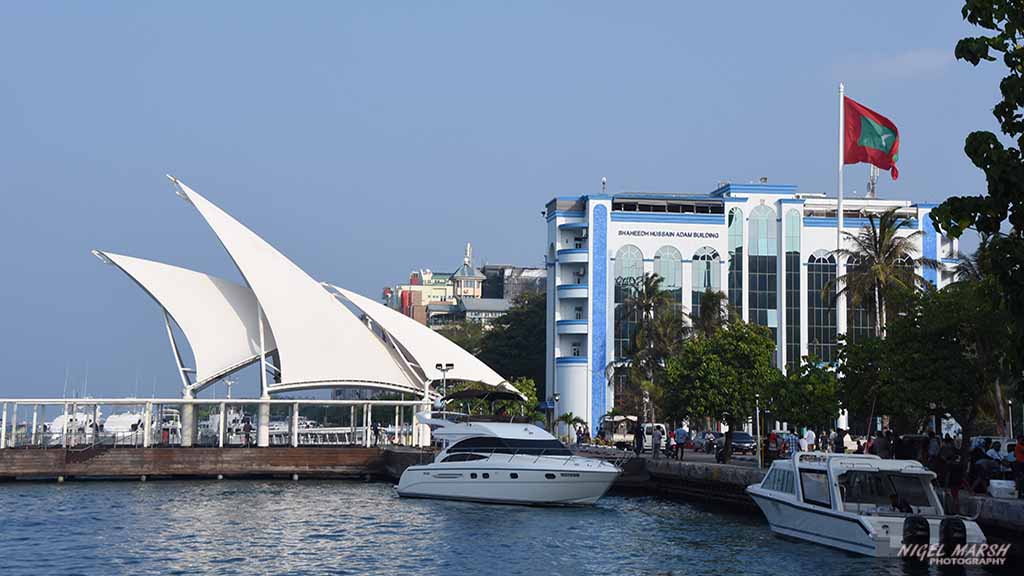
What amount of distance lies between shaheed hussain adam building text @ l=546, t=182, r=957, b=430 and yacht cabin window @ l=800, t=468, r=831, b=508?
56.3 m

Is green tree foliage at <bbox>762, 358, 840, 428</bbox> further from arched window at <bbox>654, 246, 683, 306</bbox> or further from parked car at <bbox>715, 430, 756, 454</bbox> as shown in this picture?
arched window at <bbox>654, 246, 683, 306</bbox>

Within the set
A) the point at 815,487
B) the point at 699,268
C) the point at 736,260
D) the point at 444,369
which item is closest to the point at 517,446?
the point at 815,487

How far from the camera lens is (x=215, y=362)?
205 feet

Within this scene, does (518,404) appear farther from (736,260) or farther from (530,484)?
(530,484)

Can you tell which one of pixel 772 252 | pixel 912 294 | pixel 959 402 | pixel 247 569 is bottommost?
pixel 247 569

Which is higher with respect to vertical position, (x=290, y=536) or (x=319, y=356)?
(x=319, y=356)

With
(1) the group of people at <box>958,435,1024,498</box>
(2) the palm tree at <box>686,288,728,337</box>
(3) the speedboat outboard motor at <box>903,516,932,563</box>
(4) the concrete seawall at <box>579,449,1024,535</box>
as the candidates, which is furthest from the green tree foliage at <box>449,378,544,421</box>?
(3) the speedboat outboard motor at <box>903,516,932,563</box>

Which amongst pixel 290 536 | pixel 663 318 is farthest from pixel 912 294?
pixel 663 318

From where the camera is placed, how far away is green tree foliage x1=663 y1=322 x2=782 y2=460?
52.0 meters

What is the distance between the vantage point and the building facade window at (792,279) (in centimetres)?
8925

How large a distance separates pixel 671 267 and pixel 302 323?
3433cm

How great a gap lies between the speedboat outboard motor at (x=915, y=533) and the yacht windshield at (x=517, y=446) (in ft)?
57.0

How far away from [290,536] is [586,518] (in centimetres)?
994

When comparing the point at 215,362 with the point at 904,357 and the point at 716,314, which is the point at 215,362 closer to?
the point at 716,314
